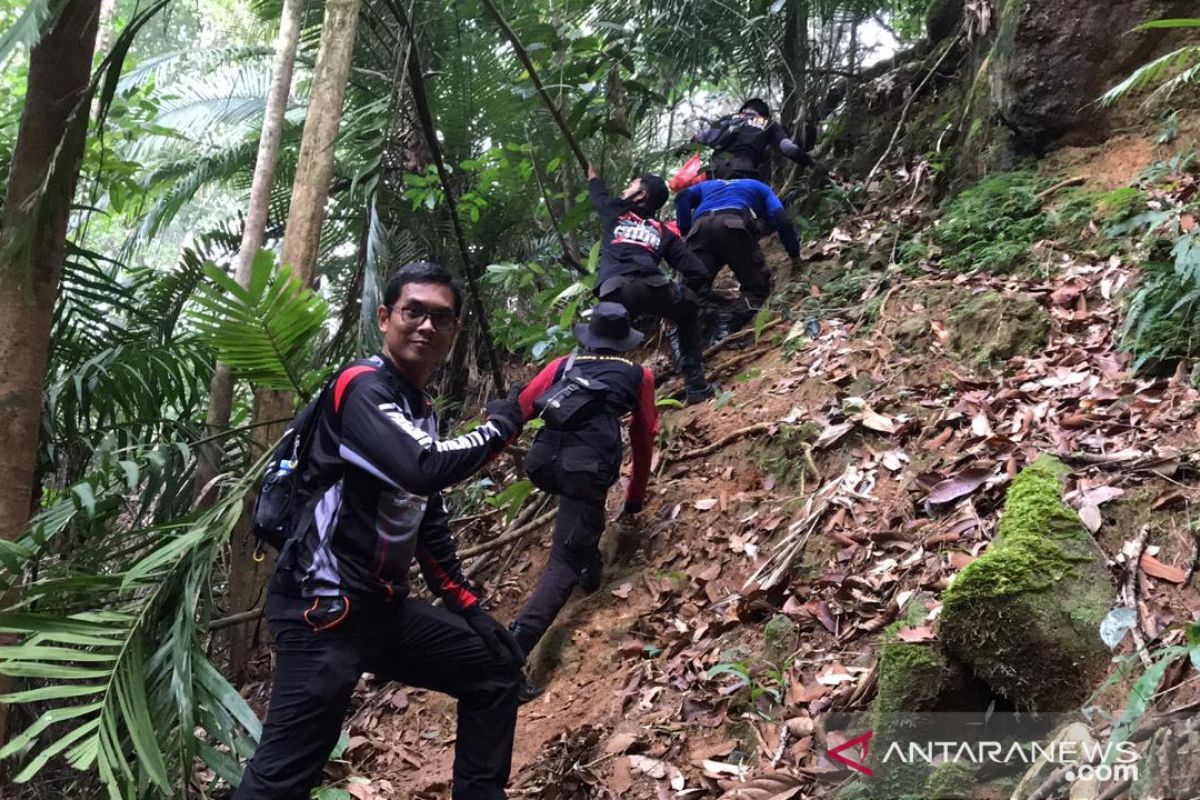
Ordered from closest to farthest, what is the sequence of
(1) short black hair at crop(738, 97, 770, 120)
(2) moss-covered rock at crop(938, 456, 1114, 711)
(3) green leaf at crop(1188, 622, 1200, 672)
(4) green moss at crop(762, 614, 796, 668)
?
1. (3) green leaf at crop(1188, 622, 1200, 672)
2. (2) moss-covered rock at crop(938, 456, 1114, 711)
3. (4) green moss at crop(762, 614, 796, 668)
4. (1) short black hair at crop(738, 97, 770, 120)

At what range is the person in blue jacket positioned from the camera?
6.81m

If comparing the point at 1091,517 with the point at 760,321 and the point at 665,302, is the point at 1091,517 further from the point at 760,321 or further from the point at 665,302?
the point at 760,321

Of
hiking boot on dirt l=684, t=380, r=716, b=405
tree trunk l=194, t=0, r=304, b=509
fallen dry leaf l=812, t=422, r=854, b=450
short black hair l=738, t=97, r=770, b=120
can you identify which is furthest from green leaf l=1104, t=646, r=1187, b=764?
short black hair l=738, t=97, r=770, b=120

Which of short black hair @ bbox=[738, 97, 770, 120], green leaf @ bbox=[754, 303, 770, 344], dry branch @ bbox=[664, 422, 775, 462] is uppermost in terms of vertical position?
short black hair @ bbox=[738, 97, 770, 120]

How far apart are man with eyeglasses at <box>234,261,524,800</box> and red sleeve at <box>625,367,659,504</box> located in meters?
1.93

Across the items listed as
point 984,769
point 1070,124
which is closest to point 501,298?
point 1070,124

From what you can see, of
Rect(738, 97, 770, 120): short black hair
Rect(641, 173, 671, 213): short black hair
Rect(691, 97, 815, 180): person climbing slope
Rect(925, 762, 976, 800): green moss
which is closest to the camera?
Rect(925, 762, 976, 800): green moss

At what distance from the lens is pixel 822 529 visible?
4.02 metres

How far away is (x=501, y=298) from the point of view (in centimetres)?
927

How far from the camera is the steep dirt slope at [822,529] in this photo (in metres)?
3.12

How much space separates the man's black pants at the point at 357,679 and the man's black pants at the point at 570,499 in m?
1.25

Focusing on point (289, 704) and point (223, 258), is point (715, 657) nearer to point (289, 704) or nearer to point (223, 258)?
point (289, 704)

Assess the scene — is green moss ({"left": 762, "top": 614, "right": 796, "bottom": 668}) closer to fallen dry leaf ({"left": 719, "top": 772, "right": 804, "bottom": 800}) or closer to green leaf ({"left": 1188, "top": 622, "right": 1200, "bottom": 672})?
fallen dry leaf ({"left": 719, "top": 772, "right": 804, "bottom": 800})

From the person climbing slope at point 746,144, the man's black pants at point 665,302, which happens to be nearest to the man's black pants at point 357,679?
the man's black pants at point 665,302
